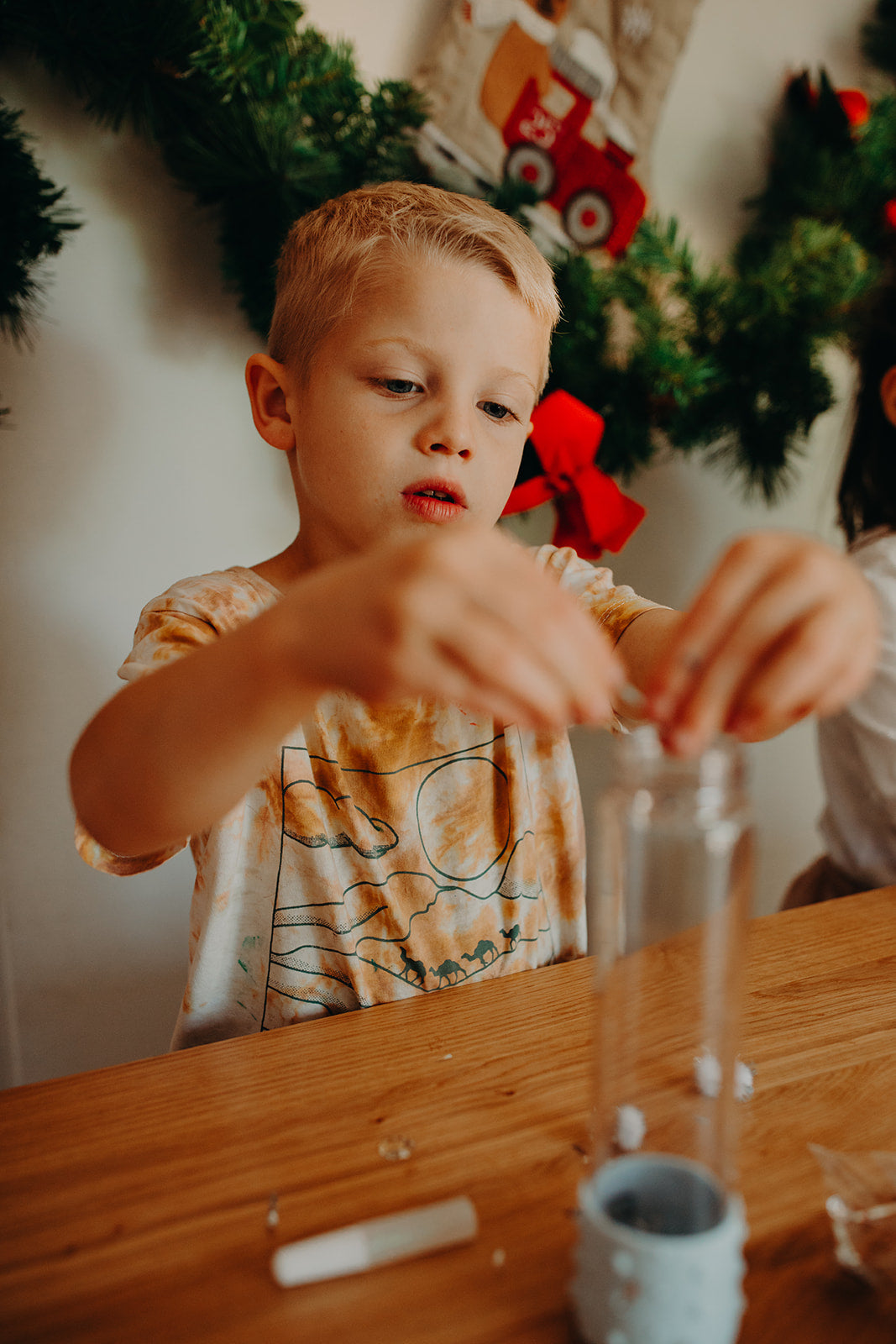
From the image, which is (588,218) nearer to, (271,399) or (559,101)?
(559,101)

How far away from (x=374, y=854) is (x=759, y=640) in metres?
0.46

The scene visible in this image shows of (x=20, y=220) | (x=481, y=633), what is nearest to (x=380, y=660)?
(x=481, y=633)

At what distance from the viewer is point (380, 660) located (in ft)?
0.92

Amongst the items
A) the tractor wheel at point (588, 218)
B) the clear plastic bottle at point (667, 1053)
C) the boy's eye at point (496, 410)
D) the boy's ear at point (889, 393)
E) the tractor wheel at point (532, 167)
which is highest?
the tractor wheel at point (532, 167)

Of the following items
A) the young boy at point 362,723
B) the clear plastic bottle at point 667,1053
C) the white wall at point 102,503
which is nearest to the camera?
the clear plastic bottle at point 667,1053

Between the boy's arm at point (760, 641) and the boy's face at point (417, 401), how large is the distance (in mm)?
349

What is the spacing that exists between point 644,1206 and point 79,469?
2.67ft

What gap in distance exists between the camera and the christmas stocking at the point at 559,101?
869mm

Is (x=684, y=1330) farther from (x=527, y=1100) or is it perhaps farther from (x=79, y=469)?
(x=79, y=469)

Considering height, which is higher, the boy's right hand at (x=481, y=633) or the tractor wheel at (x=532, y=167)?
the tractor wheel at (x=532, y=167)

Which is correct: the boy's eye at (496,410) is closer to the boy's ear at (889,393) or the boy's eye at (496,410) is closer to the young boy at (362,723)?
the young boy at (362,723)

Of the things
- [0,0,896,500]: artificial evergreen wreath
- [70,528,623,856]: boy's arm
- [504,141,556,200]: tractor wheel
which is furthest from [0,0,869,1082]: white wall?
[70,528,623,856]: boy's arm

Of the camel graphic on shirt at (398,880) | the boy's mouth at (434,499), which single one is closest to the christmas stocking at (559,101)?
the boy's mouth at (434,499)

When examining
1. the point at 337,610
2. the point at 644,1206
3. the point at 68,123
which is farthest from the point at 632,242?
the point at 644,1206
